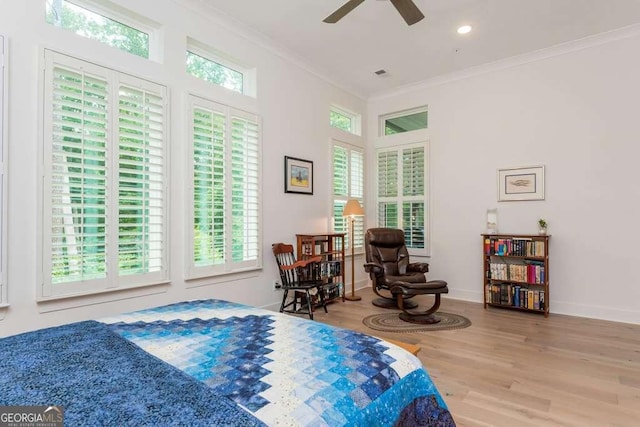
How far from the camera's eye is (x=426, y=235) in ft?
18.1

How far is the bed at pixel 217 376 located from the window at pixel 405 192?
4095 millimetres

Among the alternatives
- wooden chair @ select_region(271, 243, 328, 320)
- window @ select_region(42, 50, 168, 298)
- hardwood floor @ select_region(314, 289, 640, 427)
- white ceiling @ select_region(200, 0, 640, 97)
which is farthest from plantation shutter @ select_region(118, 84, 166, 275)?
hardwood floor @ select_region(314, 289, 640, 427)

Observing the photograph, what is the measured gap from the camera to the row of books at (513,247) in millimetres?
4293

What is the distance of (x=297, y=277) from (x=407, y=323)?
4.70 ft

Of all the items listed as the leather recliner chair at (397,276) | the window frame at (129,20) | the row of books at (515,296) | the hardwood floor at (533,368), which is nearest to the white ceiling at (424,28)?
the window frame at (129,20)

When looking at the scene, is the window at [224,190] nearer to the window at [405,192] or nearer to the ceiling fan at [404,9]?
the ceiling fan at [404,9]

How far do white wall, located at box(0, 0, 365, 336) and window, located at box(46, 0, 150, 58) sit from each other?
0.54 feet

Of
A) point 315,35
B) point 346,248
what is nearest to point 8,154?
point 315,35

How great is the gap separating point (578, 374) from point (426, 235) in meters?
3.03

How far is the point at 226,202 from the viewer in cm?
367

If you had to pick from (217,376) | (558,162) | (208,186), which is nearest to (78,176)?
(208,186)

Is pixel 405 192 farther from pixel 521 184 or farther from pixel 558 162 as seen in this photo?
pixel 558 162

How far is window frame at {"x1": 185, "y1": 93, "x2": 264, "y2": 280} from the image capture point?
3.35 meters

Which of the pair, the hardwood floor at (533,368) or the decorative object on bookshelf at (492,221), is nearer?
the hardwood floor at (533,368)
